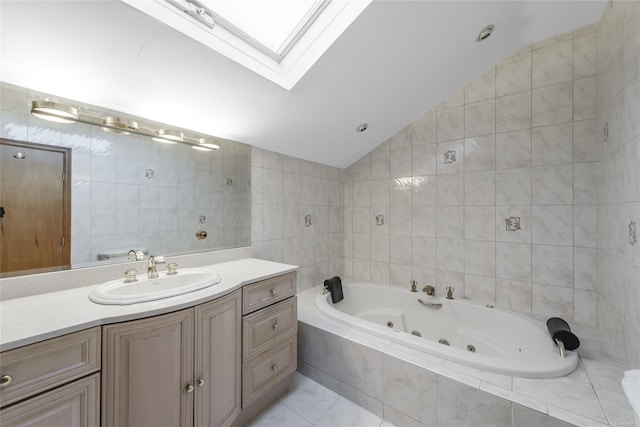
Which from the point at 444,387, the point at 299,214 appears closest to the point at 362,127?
the point at 299,214

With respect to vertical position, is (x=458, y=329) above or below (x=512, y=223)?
below

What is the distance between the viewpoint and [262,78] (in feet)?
4.62

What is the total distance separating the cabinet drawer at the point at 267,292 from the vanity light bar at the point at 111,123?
1053 mm

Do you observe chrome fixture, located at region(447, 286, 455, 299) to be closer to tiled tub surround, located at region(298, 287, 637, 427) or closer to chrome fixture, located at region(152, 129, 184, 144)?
tiled tub surround, located at region(298, 287, 637, 427)

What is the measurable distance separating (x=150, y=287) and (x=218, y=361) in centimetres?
53

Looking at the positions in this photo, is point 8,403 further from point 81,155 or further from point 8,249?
point 81,155

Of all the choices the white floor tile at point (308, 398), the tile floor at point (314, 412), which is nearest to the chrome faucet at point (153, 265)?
the tile floor at point (314, 412)

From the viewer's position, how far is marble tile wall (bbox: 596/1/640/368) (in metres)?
1.16

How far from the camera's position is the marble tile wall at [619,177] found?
116 centimetres

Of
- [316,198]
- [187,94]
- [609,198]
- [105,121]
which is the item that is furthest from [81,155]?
[609,198]

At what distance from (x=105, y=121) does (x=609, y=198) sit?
2.91 meters

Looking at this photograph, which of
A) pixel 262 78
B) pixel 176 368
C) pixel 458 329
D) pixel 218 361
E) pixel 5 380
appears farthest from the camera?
pixel 458 329

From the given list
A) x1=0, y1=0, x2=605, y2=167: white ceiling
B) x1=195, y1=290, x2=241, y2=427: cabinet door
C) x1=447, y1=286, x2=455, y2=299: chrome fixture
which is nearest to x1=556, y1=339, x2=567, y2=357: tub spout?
x1=447, y1=286, x2=455, y2=299: chrome fixture

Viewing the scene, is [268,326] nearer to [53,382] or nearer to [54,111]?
[53,382]
